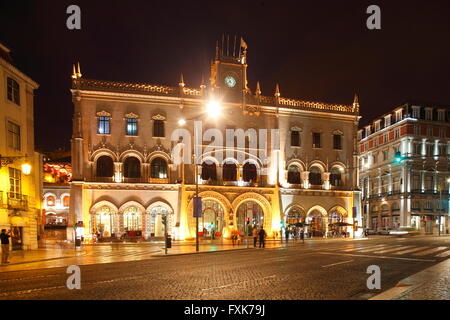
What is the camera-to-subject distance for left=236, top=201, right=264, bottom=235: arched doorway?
4934 cm

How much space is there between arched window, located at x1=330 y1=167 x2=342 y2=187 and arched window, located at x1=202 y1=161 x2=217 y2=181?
14.4 metres

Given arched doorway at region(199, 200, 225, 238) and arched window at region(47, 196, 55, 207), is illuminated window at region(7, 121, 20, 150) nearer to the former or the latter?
arched doorway at region(199, 200, 225, 238)

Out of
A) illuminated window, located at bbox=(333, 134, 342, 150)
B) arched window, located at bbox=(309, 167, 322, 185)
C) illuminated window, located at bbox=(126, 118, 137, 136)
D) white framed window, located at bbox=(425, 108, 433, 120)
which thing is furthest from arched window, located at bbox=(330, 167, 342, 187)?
white framed window, located at bbox=(425, 108, 433, 120)

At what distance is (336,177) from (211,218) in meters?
15.5

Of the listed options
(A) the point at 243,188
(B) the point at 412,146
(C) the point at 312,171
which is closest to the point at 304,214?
(C) the point at 312,171

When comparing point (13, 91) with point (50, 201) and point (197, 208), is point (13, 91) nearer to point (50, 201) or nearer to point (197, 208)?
point (197, 208)

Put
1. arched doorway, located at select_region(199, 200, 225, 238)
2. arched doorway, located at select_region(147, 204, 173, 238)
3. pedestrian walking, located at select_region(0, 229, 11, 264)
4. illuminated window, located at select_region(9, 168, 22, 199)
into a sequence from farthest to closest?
arched doorway, located at select_region(199, 200, 225, 238) → arched doorway, located at select_region(147, 204, 173, 238) → illuminated window, located at select_region(9, 168, 22, 199) → pedestrian walking, located at select_region(0, 229, 11, 264)

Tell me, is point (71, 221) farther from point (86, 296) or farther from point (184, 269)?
point (86, 296)

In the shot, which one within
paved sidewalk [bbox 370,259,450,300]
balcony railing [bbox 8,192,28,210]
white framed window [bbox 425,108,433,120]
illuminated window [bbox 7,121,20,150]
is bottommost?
paved sidewalk [bbox 370,259,450,300]

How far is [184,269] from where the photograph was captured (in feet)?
54.6

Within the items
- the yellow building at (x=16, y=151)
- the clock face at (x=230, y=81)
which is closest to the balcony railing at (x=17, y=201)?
the yellow building at (x=16, y=151)

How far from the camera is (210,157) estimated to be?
4338 centimetres
